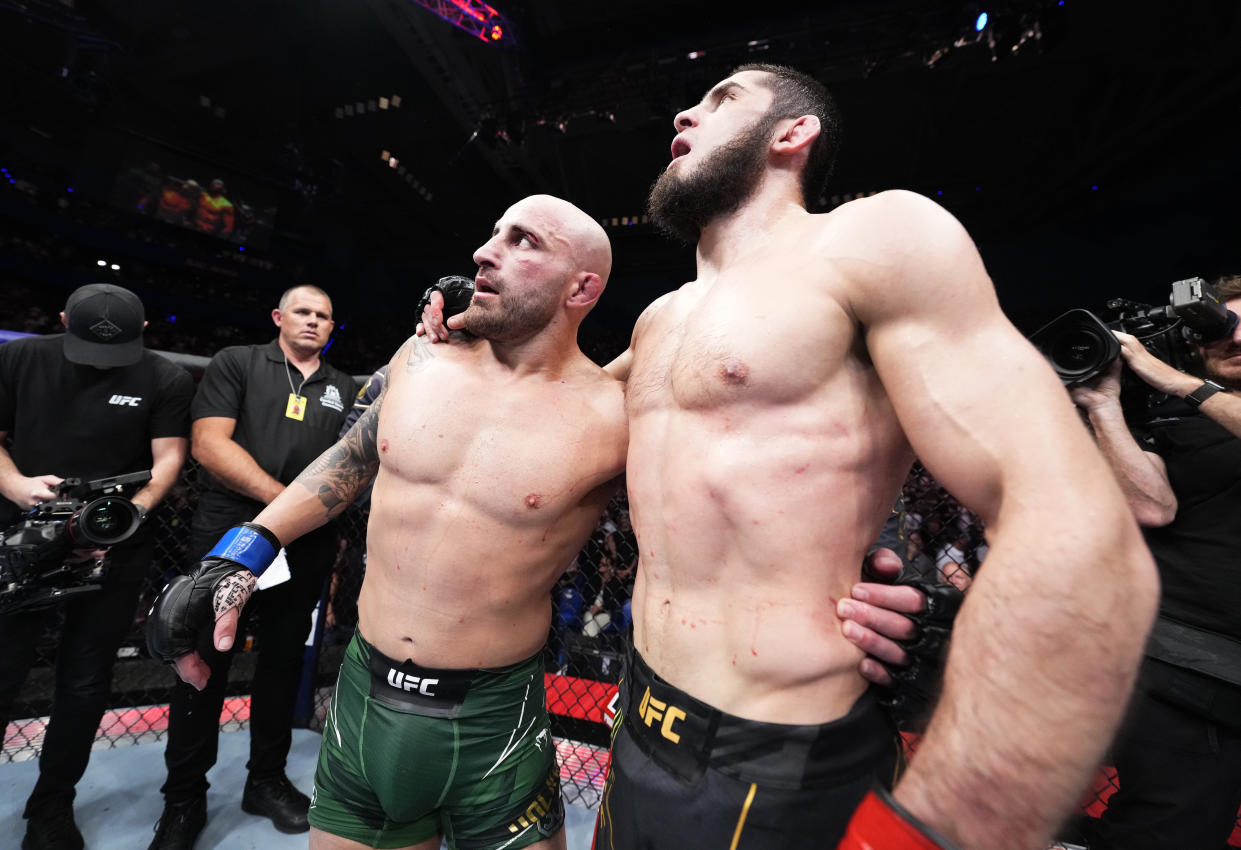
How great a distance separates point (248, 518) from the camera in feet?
8.27

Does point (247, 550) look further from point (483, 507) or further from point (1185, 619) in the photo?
point (1185, 619)

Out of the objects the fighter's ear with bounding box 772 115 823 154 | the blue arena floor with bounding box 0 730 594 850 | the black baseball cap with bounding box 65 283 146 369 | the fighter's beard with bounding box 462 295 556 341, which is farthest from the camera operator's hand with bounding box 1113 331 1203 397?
the black baseball cap with bounding box 65 283 146 369

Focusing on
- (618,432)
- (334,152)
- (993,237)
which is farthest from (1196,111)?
(334,152)

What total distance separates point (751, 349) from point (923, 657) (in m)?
0.55

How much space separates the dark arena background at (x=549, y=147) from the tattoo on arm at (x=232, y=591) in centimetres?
157

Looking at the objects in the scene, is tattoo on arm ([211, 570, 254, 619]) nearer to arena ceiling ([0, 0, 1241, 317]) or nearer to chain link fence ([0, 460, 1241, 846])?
chain link fence ([0, 460, 1241, 846])

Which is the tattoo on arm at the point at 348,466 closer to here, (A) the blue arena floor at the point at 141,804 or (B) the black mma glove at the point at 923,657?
(B) the black mma glove at the point at 923,657

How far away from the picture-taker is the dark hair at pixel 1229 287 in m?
1.93

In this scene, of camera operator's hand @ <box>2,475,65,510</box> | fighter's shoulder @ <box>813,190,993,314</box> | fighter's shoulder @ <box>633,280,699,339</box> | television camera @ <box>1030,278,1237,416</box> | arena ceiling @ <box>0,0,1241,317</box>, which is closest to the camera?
fighter's shoulder @ <box>813,190,993,314</box>

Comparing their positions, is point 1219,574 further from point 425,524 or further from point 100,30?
point 100,30

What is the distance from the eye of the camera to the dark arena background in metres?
3.86

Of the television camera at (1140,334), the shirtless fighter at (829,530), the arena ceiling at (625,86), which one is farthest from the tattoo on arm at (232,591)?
Answer: the arena ceiling at (625,86)

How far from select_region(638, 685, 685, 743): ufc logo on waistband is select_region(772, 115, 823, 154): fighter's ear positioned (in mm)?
1097

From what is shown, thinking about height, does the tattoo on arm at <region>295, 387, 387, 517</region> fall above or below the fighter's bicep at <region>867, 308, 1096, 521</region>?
below
